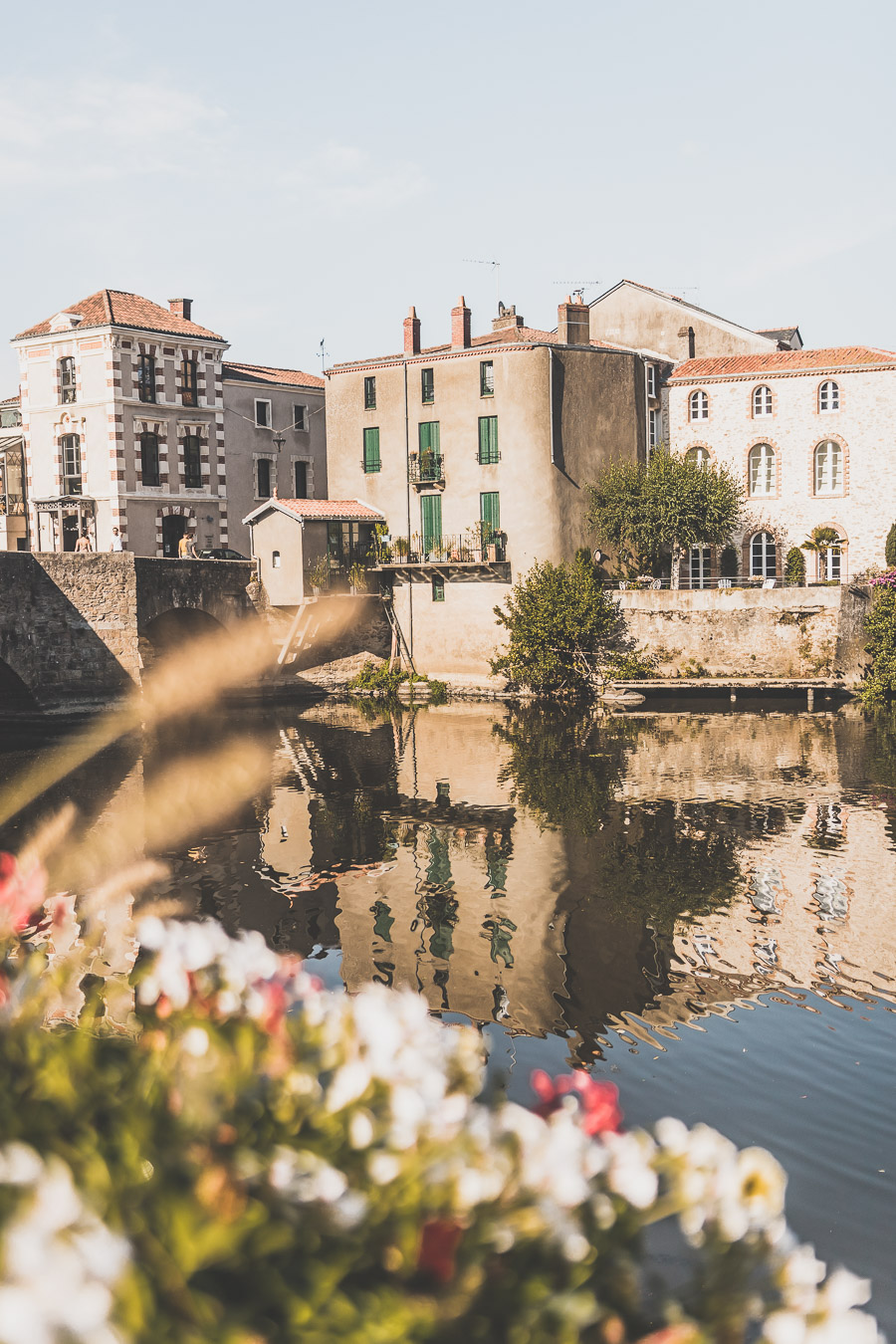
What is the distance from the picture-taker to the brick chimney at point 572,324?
160 feet

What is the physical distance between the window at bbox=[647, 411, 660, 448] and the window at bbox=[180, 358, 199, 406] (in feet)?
64.0

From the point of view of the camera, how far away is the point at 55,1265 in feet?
8.30

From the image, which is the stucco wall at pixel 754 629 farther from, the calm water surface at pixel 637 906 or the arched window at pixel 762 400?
the arched window at pixel 762 400

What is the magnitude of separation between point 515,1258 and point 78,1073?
4.58 ft

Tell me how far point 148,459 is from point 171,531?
320cm

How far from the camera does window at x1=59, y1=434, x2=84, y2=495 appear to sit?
158 ft

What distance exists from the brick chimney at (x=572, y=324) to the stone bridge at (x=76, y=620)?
61.6 feet

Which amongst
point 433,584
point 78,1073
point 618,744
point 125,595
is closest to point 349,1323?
point 78,1073

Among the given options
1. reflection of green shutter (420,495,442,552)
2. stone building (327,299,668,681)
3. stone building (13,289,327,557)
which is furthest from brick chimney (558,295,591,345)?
stone building (13,289,327,557)

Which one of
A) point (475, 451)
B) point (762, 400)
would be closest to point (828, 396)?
point (762, 400)

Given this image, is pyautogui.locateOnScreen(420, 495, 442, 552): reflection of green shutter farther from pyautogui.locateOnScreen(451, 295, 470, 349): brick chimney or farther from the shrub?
the shrub

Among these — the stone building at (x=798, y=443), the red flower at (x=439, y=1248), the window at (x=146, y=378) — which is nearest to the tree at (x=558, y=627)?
the stone building at (x=798, y=443)

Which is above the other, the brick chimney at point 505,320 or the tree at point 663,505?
the brick chimney at point 505,320

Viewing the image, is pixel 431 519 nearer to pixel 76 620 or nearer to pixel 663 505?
pixel 663 505
